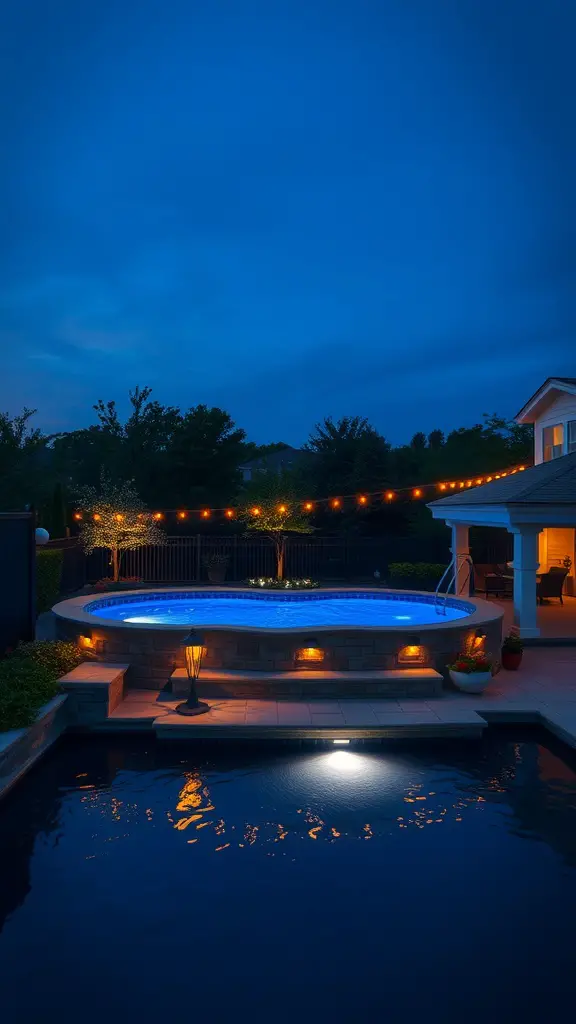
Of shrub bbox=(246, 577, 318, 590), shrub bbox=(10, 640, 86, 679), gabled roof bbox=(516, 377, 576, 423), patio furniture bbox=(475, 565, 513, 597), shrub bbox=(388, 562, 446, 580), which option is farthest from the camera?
shrub bbox=(388, 562, 446, 580)

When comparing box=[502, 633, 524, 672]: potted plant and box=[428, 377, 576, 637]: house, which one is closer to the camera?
box=[502, 633, 524, 672]: potted plant

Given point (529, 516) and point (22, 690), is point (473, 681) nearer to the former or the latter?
point (529, 516)

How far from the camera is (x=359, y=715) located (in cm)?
793

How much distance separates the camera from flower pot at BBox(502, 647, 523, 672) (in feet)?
33.8

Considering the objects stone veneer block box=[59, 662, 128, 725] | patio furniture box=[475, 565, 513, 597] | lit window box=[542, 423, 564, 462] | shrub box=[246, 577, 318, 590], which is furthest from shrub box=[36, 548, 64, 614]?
lit window box=[542, 423, 564, 462]

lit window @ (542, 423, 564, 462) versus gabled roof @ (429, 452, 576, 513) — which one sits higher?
lit window @ (542, 423, 564, 462)

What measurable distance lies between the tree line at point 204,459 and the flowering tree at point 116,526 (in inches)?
96.6

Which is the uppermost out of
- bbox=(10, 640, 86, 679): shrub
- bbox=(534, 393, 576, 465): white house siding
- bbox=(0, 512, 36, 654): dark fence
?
bbox=(534, 393, 576, 465): white house siding

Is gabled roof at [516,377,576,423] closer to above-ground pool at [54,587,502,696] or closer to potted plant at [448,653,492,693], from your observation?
above-ground pool at [54,587,502,696]

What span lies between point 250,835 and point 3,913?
1959 millimetres

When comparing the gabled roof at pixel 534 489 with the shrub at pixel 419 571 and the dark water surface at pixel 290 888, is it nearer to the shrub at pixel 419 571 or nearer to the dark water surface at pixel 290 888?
the shrub at pixel 419 571

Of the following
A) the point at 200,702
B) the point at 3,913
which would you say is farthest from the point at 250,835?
the point at 200,702

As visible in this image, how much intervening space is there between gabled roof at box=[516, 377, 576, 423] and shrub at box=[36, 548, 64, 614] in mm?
13635

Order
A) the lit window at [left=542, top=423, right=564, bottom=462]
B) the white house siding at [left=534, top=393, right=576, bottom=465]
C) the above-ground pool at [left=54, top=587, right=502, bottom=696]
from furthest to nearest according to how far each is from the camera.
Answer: the lit window at [left=542, top=423, right=564, bottom=462] → the white house siding at [left=534, top=393, right=576, bottom=465] → the above-ground pool at [left=54, top=587, right=502, bottom=696]
